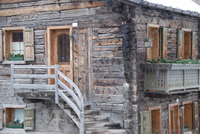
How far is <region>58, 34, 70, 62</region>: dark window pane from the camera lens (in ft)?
38.2

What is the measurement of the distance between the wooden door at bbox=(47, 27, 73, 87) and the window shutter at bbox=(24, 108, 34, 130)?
4.48ft

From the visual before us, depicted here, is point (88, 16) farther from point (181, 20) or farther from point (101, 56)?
point (181, 20)

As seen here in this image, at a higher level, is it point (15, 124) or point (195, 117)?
point (15, 124)

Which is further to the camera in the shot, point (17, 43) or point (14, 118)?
point (14, 118)

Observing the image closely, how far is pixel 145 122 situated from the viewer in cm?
1141

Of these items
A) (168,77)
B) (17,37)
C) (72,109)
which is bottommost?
(72,109)

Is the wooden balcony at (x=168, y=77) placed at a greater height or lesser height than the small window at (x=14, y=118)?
greater

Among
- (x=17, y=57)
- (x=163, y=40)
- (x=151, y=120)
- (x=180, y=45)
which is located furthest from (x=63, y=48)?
(x=180, y=45)

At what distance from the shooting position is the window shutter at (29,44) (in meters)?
11.8

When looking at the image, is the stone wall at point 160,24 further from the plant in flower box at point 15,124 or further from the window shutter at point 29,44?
the plant in flower box at point 15,124

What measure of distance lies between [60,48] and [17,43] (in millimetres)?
1876

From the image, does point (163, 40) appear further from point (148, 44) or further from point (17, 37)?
point (17, 37)

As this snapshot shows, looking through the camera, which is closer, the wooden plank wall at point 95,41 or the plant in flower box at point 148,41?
the wooden plank wall at point 95,41

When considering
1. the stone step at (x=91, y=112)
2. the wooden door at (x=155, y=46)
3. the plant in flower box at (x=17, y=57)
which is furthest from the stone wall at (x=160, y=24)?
the plant in flower box at (x=17, y=57)
